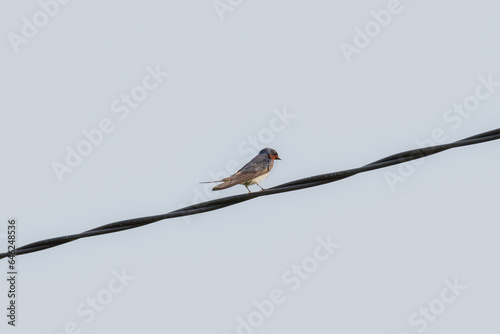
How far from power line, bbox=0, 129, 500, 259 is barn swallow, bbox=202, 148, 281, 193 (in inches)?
114

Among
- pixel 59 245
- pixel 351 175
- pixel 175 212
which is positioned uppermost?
pixel 59 245

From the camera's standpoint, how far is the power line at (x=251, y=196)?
6.18 meters

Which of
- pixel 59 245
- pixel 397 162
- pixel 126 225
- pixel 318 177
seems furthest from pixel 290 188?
pixel 59 245

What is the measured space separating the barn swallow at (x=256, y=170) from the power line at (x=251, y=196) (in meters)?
2.90

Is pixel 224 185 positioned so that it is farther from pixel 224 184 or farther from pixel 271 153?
pixel 271 153

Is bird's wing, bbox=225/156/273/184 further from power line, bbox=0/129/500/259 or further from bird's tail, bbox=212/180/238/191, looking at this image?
power line, bbox=0/129/500/259

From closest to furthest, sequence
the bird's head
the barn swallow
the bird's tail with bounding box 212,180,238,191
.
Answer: the bird's tail with bounding box 212,180,238,191 < the barn swallow < the bird's head

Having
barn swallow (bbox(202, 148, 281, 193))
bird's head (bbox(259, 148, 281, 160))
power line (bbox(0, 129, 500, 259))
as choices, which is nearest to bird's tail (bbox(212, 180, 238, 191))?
barn swallow (bbox(202, 148, 281, 193))

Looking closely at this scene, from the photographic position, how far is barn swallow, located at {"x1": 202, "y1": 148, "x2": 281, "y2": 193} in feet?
32.5

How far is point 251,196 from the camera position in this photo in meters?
6.44

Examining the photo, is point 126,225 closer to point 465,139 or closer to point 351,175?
point 351,175

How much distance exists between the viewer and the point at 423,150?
633 cm

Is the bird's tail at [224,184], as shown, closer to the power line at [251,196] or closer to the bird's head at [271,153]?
the bird's head at [271,153]

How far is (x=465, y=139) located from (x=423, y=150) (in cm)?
35
